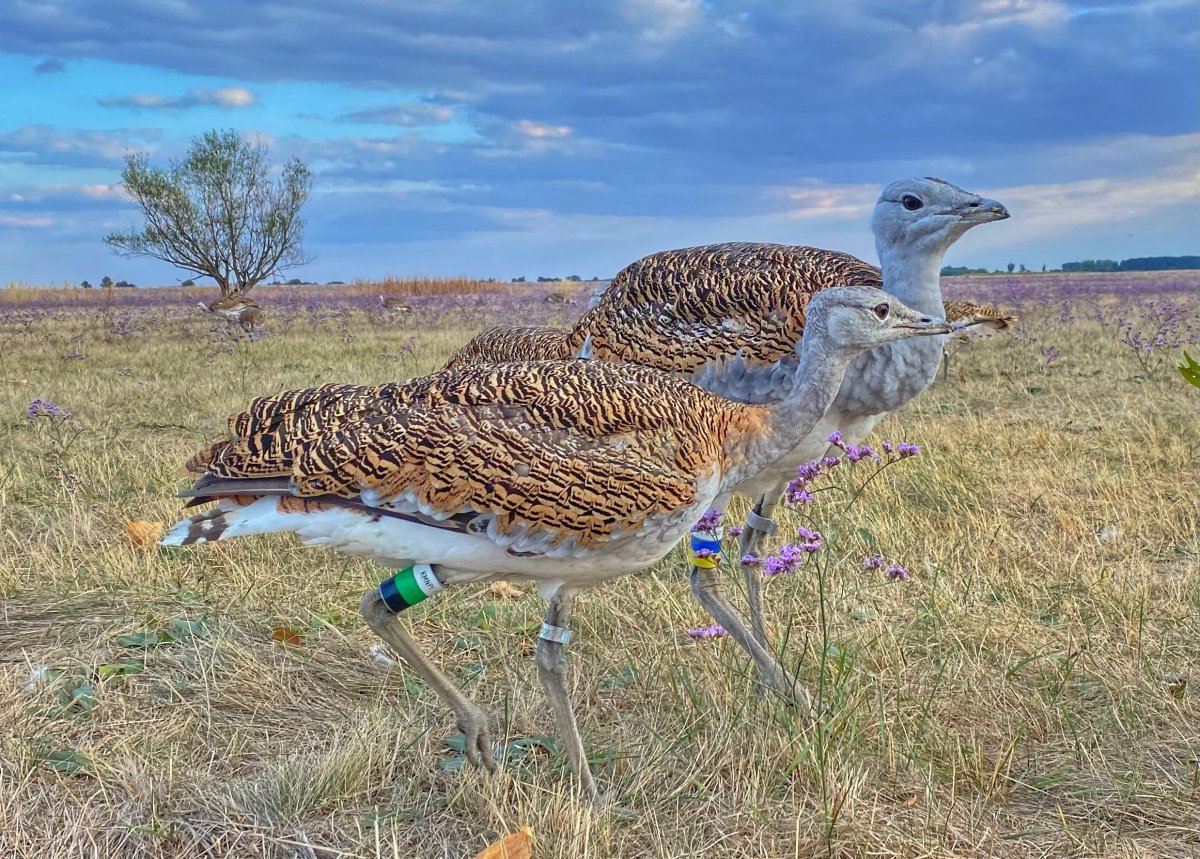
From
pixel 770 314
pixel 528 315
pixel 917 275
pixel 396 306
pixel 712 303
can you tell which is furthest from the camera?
pixel 396 306

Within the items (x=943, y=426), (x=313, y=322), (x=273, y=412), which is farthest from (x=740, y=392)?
(x=313, y=322)

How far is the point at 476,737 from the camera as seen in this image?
280cm

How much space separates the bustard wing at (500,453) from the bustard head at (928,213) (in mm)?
1404

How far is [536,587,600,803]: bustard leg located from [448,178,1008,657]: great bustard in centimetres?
89

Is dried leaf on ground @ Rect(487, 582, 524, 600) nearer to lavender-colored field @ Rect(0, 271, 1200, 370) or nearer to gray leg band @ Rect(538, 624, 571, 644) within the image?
gray leg band @ Rect(538, 624, 571, 644)

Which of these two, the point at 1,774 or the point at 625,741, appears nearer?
the point at 1,774

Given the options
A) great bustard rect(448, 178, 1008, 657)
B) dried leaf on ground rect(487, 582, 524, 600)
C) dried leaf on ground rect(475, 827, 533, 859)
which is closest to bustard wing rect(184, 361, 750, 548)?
dried leaf on ground rect(475, 827, 533, 859)

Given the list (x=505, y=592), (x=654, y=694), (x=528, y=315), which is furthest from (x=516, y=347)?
(x=528, y=315)

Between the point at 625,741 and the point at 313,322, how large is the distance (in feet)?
53.4

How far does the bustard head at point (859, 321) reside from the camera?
2.84 metres

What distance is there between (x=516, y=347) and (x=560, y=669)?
2.01 metres

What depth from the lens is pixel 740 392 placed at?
138 inches

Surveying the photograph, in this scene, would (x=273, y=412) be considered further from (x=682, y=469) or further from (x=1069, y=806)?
(x=1069, y=806)

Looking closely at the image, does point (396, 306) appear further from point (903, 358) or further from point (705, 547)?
point (705, 547)
